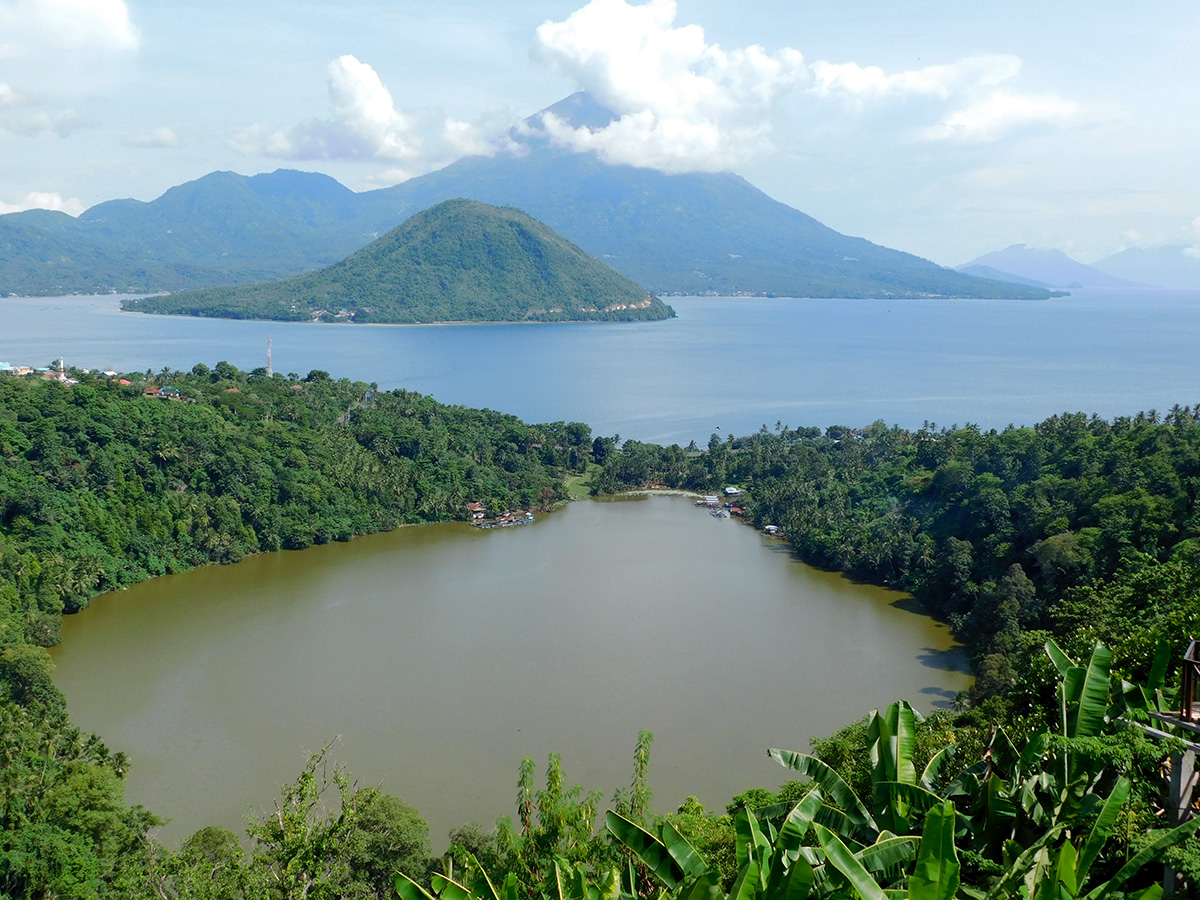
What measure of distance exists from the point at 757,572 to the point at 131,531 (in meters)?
14.4

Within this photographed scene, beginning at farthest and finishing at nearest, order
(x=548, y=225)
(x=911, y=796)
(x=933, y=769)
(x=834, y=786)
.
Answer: (x=548, y=225)
(x=933, y=769)
(x=834, y=786)
(x=911, y=796)

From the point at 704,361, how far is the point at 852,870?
57932mm

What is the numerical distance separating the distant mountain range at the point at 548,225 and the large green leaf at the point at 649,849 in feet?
397

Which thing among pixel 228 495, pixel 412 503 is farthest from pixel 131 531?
pixel 412 503

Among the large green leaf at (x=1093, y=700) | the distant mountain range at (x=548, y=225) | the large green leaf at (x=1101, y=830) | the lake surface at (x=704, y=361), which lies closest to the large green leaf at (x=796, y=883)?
the large green leaf at (x=1101, y=830)

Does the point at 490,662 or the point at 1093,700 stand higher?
the point at 1093,700

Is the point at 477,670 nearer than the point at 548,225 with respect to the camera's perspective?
Yes

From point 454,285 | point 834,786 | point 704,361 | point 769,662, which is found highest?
point 454,285

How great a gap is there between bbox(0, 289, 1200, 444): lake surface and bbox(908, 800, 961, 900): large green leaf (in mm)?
34603

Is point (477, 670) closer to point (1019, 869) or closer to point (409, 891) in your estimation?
point (409, 891)

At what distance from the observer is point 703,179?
521 feet

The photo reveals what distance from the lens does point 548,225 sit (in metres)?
131

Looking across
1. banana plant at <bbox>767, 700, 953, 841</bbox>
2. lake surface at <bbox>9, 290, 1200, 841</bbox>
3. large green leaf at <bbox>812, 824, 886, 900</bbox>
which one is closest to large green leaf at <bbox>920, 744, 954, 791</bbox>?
banana plant at <bbox>767, 700, 953, 841</bbox>

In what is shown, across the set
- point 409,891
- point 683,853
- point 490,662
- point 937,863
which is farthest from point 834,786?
point 490,662
